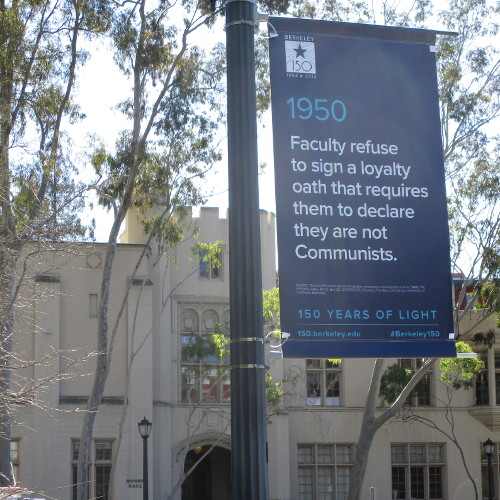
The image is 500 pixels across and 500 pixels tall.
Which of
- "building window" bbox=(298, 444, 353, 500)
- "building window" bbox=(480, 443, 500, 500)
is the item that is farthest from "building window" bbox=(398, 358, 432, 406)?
"building window" bbox=(298, 444, 353, 500)

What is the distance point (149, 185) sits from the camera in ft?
79.8

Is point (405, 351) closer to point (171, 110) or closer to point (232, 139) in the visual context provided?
point (232, 139)

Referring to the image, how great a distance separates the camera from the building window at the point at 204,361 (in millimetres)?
26297

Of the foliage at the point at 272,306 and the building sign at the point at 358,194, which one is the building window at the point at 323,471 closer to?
the foliage at the point at 272,306

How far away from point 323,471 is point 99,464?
750cm

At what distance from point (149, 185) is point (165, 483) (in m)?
9.17

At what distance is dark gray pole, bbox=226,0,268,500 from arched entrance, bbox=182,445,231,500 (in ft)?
84.2

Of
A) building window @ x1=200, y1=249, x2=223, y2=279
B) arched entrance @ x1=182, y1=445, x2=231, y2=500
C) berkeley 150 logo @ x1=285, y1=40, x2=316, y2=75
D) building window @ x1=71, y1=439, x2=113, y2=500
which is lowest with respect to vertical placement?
arched entrance @ x1=182, y1=445, x2=231, y2=500

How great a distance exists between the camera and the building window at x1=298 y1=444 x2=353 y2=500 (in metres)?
29.9

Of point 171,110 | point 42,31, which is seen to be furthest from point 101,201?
point 42,31

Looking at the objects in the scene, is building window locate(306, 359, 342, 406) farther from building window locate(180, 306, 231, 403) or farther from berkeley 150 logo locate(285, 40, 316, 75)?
berkeley 150 logo locate(285, 40, 316, 75)

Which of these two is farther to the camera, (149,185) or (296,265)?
(149,185)

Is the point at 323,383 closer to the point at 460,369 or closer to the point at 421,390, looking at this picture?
the point at 421,390

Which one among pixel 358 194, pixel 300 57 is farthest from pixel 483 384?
pixel 300 57
